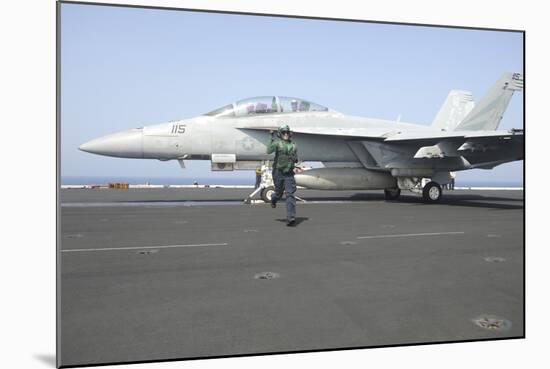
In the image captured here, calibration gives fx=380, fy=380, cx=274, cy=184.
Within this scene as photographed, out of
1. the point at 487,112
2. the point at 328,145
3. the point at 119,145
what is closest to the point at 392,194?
the point at 328,145

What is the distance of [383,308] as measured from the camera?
8.06 ft

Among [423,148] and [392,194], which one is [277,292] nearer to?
[423,148]

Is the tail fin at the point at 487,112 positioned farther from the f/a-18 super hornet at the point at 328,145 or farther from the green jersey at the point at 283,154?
the green jersey at the point at 283,154

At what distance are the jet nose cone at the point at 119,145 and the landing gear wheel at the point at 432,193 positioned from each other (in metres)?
8.13

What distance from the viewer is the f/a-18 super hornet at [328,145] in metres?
9.56

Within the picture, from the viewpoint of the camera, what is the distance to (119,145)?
9195 mm

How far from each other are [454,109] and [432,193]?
7.39m

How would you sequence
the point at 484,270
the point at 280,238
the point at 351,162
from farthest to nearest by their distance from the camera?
the point at 351,162
the point at 280,238
the point at 484,270

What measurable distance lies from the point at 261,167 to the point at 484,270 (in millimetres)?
7715

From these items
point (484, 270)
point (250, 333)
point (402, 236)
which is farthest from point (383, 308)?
point (402, 236)

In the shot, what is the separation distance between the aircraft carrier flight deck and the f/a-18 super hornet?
4.68m

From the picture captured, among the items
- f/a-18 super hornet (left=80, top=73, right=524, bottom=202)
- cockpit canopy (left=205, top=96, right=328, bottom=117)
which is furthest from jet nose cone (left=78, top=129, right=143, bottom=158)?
cockpit canopy (left=205, top=96, right=328, bottom=117)

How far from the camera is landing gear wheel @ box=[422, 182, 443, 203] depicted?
1130 centimetres

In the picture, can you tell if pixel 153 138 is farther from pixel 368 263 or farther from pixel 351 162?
pixel 368 263
